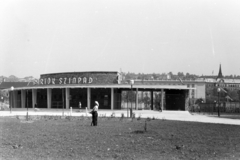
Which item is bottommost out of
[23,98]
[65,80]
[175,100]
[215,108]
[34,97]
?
[215,108]

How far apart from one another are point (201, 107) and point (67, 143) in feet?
138

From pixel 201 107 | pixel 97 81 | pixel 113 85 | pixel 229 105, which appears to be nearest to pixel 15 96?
pixel 97 81

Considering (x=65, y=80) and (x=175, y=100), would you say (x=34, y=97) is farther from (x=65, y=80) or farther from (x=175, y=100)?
(x=175, y=100)

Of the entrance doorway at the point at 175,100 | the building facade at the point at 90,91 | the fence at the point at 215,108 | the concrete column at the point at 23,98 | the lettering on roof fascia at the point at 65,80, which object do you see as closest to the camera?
the building facade at the point at 90,91

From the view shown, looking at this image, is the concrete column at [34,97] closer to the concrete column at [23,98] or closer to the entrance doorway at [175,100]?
the concrete column at [23,98]

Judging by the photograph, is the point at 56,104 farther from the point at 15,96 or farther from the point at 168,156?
the point at 168,156

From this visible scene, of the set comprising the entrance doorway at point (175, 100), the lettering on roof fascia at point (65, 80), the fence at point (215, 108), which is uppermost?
the lettering on roof fascia at point (65, 80)

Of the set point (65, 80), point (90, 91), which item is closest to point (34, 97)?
point (65, 80)

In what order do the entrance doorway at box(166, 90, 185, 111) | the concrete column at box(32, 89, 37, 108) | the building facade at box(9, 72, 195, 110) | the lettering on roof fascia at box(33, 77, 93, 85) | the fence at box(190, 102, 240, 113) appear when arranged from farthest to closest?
the concrete column at box(32, 89, 37, 108) → the fence at box(190, 102, 240, 113) → the lettering on roof fascia at box(33, 77, 93, 85) → the entrance doorway at box(166, 90, 185, 111) → the building facade at box(9, 72, 195, 110)

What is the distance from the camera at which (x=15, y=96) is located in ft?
191

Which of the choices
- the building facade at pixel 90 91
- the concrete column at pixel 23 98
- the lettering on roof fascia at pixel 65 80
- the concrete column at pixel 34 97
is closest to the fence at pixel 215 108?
the building facade at pixel 90 91

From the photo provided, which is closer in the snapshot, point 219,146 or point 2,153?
point 2,153

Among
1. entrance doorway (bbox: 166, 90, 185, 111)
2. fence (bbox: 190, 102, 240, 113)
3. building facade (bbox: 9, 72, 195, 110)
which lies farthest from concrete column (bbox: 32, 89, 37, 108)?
fence (bbox: 190, 102, 240, 113)

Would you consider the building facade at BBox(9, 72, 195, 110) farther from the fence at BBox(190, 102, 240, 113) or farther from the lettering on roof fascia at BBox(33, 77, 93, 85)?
the fence at BBox(190, 102, 240, 113)
